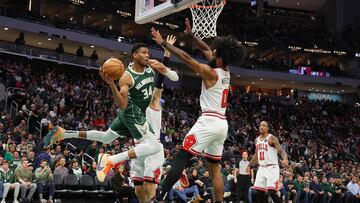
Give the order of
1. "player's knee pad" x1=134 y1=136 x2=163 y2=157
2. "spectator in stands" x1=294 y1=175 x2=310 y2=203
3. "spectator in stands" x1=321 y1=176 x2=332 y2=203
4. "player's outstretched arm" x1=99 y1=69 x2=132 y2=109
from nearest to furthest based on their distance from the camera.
→ 1. "player's outstretched arm" x1=99 y1=69 x2=132 y2=109
2. "player's knee pad" x1=134 y1=136 x2=163 y2=157
3. "spectator in stands" x1=294 y1=175 x2=310 y2=203
4. "spectator in stands" x1=321 y1=176 x2=332 y2=203

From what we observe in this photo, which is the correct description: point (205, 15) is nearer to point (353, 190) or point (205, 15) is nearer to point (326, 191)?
point (326, 191)

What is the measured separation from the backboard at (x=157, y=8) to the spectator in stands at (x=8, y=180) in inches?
216

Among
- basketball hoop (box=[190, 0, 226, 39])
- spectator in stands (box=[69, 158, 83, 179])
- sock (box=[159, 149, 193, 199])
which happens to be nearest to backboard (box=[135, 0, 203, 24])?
basketball hoop (box=[190, 0, 226, 39])

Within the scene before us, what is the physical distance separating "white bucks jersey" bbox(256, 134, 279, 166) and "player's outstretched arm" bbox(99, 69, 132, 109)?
4566 millimetres

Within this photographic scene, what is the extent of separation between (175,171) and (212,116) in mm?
958

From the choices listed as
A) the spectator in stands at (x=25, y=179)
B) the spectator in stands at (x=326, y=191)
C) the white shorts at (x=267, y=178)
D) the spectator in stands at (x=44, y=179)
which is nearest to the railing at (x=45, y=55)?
the spectator in stands at (x=44, y=179)

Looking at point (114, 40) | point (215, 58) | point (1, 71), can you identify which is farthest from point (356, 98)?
point (215, 58)

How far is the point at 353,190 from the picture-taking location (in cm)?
2127

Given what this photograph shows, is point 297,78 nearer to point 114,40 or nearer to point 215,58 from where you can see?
point 114,40

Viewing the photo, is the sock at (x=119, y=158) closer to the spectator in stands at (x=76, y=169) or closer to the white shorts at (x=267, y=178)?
the white shorts at (x=267, y=178)

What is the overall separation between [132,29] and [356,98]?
22727 mm

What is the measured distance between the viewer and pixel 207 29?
13859mm

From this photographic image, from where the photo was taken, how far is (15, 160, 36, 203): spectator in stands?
1373 cm

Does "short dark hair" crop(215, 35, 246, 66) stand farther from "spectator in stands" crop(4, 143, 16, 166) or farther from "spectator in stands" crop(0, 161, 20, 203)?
"spectator in stands" crop(4, 143, 16, 166)
